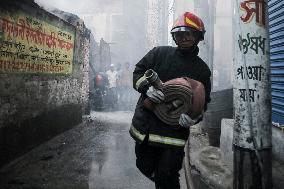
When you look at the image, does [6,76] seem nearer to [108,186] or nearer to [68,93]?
[108,186]

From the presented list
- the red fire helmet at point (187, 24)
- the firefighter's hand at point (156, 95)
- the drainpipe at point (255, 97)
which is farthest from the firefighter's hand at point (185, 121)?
the red fire helmet at point (187, 24)

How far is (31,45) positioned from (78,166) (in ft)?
8.21

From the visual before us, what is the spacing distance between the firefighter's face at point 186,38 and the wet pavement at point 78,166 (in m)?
2.32

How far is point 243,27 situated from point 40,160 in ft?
13.9

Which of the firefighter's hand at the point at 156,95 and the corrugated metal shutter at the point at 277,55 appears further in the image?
the corrugated metal shutter at the point at 277,55

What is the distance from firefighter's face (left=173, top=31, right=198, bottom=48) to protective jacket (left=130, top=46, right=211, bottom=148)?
10 centimetres

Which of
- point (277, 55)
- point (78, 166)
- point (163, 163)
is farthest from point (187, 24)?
point (78, 166)

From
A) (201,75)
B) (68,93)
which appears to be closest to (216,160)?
(201,75)

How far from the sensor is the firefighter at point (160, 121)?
343 centimetres

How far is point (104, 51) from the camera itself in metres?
20.9

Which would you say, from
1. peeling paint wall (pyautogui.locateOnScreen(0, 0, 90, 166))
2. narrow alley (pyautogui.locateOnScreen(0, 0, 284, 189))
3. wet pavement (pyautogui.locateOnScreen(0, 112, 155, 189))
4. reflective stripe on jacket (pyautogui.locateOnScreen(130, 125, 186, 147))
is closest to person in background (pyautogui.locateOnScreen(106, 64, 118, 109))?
narrow alley (pyautogui.locateOnScreen(0, 0, 284, 189))

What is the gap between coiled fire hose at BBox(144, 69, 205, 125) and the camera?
133 inches

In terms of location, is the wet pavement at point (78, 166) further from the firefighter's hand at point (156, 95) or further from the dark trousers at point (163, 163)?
the firefighter's hand at point (156, 95)

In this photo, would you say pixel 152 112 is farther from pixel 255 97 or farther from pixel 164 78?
pixel 255 97
